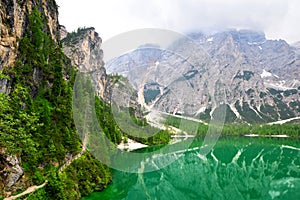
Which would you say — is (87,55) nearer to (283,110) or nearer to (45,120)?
(45,120)

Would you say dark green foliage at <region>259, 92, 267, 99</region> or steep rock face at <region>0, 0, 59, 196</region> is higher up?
dark green foliage at <region>259, 92, 267, 99</region>

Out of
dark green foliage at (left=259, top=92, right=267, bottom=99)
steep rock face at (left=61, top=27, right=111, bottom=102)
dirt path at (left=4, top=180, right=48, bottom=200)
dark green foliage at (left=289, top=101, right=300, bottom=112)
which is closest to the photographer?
dirt path at (left=4, top=180, right=48, bottom=200)

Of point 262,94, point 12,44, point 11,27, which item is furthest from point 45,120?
point 262,94

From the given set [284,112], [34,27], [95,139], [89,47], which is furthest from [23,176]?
[284,112]

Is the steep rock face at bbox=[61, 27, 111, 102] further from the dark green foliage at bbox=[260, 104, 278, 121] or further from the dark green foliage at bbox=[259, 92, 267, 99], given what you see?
the dark green foliage at bbox=[259, 92, 267, 99]

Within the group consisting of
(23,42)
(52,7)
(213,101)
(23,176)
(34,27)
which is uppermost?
(52,7)

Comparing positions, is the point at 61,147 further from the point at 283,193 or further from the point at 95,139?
the point at 283,193

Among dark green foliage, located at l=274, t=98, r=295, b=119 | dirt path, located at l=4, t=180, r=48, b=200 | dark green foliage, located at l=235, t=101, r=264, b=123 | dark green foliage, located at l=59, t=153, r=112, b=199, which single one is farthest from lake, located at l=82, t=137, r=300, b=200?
dark green foliage, located at l=274, t=98, r=295, b=119

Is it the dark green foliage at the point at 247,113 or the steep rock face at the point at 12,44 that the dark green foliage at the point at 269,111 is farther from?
the steep rock face at the point at 12,44

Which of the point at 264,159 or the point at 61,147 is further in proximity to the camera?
the point at 264,159
